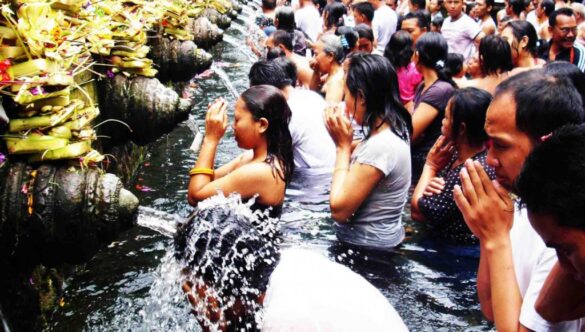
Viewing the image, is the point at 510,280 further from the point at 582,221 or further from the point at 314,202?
the point at 314,202

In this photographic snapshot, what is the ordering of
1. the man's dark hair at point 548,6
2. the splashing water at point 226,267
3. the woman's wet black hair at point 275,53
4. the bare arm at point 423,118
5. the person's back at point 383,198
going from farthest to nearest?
the man's dark hair at point 548,6 → the woman's wet black hair at point 275,53 → the bare arm at point 423,118 → the person's back at point 383,198 → the splashing water at point 226,267

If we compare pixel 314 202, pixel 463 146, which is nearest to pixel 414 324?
pixel 463 146

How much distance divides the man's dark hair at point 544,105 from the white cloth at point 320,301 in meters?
0.93

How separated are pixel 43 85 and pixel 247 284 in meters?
1.24

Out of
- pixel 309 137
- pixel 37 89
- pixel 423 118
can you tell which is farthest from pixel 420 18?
pixel 37 89

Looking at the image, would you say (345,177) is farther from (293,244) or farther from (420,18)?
(420,18)

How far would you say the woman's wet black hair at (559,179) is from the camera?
5.42 feet

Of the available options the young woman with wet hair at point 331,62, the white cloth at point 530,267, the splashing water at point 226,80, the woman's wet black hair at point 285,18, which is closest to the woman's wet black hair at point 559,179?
the white cloth at point 530,267

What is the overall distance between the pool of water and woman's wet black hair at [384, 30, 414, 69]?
6.72 ft

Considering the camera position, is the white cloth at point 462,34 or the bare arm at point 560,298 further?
the white cloth at point 462,34

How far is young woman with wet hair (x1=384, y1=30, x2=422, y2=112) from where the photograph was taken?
6.52 metres

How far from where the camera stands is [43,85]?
2645mm

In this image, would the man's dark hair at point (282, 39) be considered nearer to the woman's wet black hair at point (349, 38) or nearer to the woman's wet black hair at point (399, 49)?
the woman's wet black hair at point (349, 38)

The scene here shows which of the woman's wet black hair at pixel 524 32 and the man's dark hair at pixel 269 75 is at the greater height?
the woman's wet black hair at pixel 524 32
